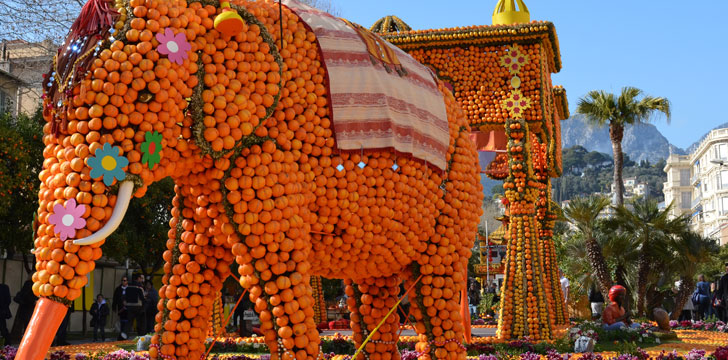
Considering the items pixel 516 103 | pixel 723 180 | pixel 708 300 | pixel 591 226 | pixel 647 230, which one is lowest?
pixel 708 300

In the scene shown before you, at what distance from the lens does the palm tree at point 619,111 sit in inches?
1190

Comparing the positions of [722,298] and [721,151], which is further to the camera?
[721,151]

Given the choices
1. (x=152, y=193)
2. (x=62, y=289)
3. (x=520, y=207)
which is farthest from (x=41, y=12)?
(x=62, y=289)

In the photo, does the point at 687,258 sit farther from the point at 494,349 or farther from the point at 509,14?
the point at 494,349

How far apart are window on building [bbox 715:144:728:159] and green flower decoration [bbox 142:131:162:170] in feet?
295

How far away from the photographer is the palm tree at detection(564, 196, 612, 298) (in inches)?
850

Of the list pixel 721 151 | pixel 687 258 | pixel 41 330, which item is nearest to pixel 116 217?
pixel 41 330

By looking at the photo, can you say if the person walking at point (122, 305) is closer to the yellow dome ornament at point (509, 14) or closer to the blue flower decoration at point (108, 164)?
the yellow dome ornament at point (509, 14)

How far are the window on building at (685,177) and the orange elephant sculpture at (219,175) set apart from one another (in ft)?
372

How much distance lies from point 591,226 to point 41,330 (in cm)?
2005

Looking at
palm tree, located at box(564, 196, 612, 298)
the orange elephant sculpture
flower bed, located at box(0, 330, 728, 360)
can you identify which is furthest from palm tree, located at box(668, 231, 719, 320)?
the orange elephant sculpture

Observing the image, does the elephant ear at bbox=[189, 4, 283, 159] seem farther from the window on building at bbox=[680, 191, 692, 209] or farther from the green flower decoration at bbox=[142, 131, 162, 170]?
the window on building at bbox=[680, 191, 692, 209]

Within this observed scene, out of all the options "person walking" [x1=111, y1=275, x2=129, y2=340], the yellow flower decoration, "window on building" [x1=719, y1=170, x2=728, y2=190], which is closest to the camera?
the yellow flower decoration

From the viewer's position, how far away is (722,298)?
18.7 meters
